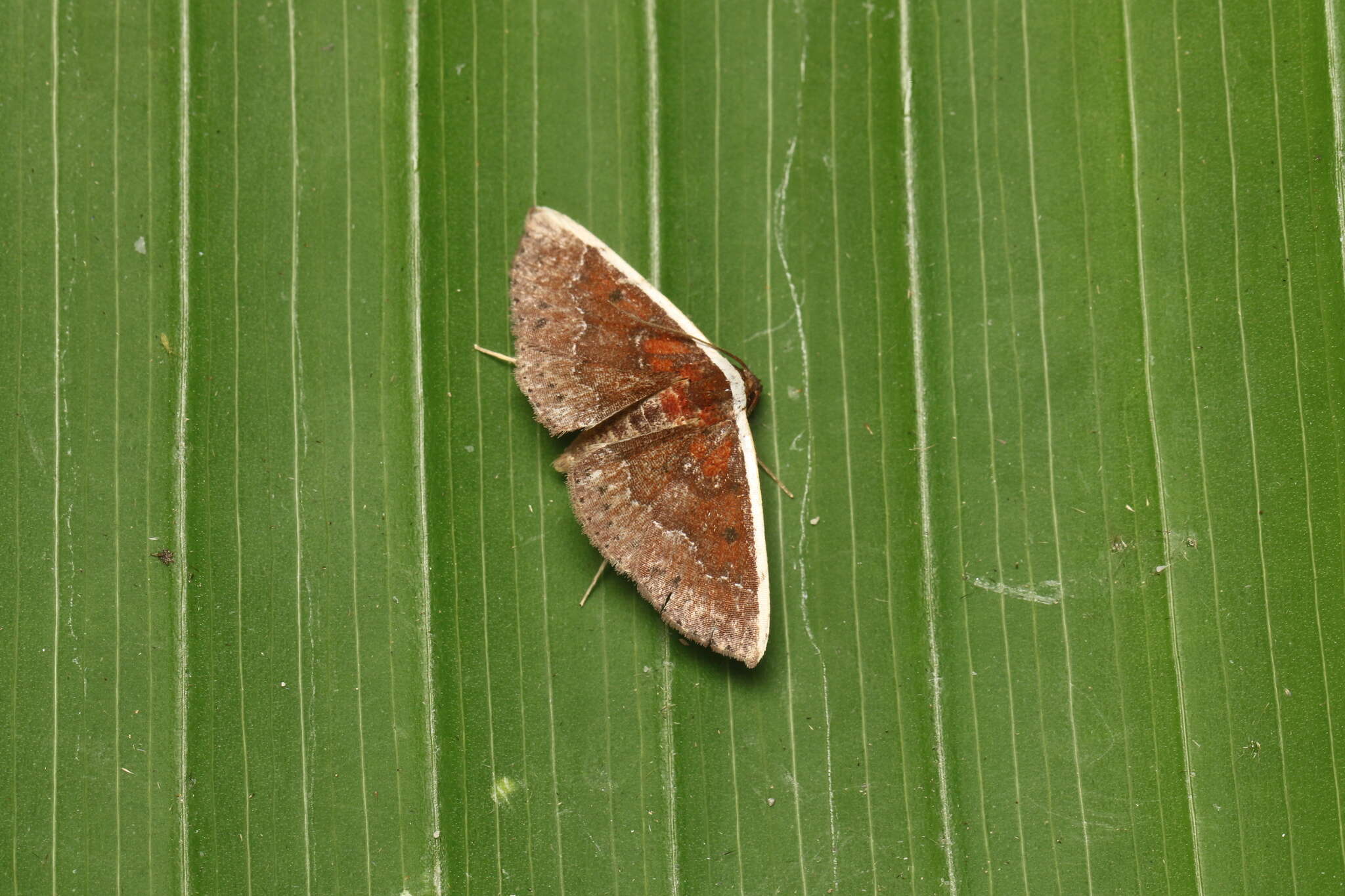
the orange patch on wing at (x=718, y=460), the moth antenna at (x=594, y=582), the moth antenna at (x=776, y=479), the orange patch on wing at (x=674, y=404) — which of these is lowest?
the moth antenna at (x=594, y=582)

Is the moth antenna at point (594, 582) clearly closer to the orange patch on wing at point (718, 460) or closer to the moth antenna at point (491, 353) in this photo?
the orange patch on wing at point (718, 460)

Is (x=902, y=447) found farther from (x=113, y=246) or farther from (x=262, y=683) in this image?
(x=113, y=246)

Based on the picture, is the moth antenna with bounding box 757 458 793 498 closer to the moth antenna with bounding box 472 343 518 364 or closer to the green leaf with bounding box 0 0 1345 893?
the green leaf with bounding box 0 0 1345 893

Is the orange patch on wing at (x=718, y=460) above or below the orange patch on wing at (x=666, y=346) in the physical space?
below

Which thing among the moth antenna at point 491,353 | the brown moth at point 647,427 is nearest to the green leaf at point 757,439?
the moth antenna at point 491,353

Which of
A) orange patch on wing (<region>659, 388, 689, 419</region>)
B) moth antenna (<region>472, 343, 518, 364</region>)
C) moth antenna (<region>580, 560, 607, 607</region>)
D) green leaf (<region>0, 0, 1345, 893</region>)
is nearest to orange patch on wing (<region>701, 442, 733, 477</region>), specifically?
orange patch on wing (<region>659, 388, 689, 419</region>)

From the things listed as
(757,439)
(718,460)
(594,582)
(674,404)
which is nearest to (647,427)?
(674,404)

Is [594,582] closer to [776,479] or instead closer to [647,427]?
[647,427]
